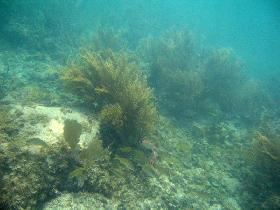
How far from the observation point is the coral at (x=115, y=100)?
16.3ft

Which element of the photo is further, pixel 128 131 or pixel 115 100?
pixel 115 100

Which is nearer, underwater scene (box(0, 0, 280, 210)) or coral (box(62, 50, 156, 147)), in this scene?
underwater scene (box(0, 0, 280, 210))

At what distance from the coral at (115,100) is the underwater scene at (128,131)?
2 cm

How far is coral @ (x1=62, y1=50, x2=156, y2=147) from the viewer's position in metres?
4.96

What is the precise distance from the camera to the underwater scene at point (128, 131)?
385cm

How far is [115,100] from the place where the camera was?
539 centimetres

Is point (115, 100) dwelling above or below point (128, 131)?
above

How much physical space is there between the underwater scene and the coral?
2 cm

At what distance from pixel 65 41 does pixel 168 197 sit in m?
10.2

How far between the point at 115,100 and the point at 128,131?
748 millimetres

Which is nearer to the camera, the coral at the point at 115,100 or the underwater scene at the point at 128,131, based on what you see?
the underwater scene at the point at 128,131

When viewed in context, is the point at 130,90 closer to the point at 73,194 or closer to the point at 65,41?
the point at 73,194

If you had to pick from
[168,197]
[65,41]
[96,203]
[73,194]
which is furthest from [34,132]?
[65,41]

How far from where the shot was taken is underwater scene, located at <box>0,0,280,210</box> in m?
3.85
